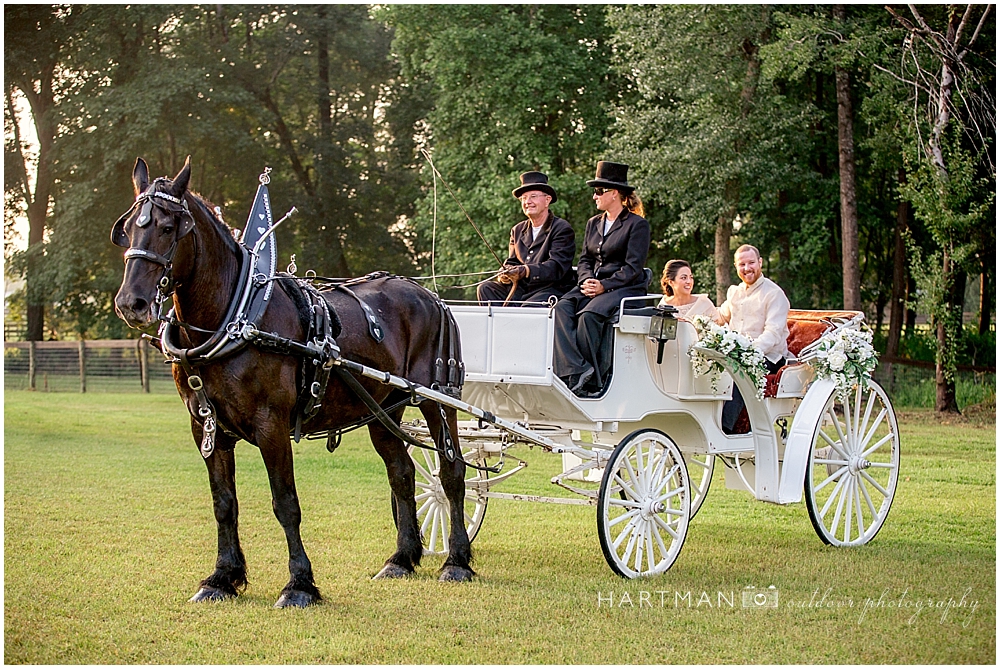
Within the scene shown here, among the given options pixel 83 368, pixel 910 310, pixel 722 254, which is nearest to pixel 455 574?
pixel 722 254

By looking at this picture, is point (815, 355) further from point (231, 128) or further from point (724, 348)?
point (231, 128)

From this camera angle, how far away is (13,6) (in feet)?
77.8

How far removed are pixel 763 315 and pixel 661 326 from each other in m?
1.17

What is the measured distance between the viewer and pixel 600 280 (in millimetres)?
6844

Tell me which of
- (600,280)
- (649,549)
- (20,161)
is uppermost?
(20,161)

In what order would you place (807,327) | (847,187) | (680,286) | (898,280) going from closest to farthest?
(807,327) → (680,286) → (847,187) → (898,280)

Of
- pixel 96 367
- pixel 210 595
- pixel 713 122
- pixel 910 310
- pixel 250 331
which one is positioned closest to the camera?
pixel 250 331

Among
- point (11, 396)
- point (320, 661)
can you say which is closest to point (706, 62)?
point (11, 396)

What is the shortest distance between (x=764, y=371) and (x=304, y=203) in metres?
22.3

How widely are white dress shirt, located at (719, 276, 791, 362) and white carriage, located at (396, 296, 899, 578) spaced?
28 centimetres

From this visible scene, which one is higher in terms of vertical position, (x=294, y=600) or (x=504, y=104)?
(x=504, y=104)

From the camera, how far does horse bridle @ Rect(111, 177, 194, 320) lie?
5.03 m

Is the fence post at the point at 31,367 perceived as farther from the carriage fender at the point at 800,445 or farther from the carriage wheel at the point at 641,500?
the carriage fender at the point at 800,445

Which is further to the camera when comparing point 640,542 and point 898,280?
point 898,280
